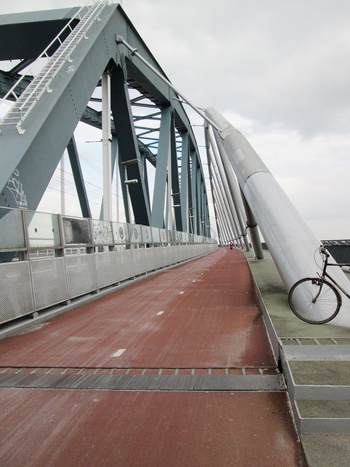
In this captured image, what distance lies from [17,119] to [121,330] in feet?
25.1

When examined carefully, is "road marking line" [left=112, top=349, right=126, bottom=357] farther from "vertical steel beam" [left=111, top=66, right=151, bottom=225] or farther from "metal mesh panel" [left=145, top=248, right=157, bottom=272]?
"vertical steel beam" [left=111, top=66, right=151, bottom=225]

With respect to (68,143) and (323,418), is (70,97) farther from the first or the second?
(323,418)

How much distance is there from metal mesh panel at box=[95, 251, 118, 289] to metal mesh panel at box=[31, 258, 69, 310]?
2.29m

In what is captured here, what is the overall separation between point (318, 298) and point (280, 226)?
8.23 ft

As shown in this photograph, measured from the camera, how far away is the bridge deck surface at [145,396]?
10.3 feet

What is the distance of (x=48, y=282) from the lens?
337 inches

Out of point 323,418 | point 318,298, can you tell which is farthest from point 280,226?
point 323,418

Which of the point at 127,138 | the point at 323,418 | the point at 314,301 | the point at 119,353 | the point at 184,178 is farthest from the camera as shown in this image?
the point at 184,178

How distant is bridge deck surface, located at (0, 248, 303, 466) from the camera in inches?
123

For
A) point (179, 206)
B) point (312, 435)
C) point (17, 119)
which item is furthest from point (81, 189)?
point (312, 435)

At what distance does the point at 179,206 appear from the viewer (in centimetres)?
4300

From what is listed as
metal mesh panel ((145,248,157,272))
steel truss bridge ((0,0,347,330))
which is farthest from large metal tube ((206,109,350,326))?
metal mesh panel ((145,248,157,272))

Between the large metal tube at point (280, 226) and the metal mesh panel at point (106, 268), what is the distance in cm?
473

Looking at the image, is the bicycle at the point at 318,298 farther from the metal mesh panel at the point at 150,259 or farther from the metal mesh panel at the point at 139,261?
the metal mesh panel at the point at 150,259
